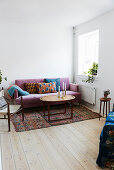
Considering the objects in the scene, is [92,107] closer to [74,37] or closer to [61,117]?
[61,117]

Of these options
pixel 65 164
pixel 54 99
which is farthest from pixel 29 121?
pixel 65 164

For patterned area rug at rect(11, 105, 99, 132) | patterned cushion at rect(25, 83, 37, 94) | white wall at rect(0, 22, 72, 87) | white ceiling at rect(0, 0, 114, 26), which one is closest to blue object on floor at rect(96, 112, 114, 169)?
patterned area rug at rect(11, 105, 99, 132)

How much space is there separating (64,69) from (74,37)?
1.07 meters

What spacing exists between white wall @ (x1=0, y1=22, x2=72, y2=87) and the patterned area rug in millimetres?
1231

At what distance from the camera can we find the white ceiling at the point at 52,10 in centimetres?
313

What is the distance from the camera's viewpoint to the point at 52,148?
97.6 inches

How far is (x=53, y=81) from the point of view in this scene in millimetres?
4922

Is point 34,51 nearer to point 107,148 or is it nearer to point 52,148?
point 52,148

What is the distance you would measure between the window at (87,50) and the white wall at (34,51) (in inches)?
14.6

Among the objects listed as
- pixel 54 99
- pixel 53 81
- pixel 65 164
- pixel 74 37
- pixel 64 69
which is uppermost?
pixel 74 37

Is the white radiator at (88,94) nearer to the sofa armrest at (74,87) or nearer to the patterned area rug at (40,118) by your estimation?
the sofa armrest at (74,87)

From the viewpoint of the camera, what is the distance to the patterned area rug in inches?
130

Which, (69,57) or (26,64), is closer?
(26,64)

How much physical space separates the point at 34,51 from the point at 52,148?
317cm
